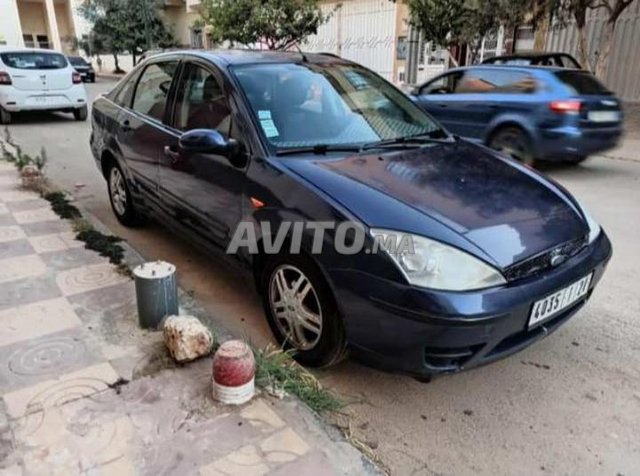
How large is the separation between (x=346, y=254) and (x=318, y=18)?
18.9 m

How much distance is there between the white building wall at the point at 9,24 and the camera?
33812mm

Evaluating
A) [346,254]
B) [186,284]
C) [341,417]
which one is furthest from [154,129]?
[341,417]

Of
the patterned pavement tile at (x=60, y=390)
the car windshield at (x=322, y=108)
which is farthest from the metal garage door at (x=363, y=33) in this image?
the patterned pavement tile at (x=60, y=390)

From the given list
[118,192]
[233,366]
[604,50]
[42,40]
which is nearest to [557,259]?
[233,366]

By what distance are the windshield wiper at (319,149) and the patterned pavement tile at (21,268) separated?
1965 mm

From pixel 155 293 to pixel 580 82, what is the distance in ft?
21.6

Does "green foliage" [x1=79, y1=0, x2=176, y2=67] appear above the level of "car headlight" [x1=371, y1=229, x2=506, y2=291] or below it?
above

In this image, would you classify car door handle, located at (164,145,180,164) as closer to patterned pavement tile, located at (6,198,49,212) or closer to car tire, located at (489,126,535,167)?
patterned pavement tile, located at (6,198,49,212)

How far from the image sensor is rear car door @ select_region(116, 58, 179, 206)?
3.89 metres

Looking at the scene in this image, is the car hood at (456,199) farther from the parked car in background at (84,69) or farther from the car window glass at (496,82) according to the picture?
the parked car in background at (84,69)

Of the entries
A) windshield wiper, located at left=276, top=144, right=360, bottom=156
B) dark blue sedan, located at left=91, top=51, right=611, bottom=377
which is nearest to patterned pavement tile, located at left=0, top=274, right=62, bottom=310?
dark blue sedan, located at left=91, top=51, right=611, bottom=377

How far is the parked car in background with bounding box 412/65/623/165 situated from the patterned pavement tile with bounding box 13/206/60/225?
5135 mm

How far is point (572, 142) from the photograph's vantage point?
6945mm

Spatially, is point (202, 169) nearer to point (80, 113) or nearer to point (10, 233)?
point (10, 233)
